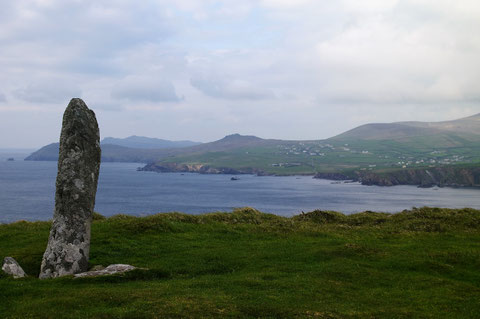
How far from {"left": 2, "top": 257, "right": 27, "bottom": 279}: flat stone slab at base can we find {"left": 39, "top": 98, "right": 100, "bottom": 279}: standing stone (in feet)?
3.22

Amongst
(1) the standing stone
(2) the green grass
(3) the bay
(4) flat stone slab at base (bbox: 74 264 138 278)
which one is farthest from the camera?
(3) the bay

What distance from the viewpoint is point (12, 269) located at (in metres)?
19.6

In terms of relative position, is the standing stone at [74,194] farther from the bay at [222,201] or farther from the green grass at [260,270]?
the bay at [222,201]

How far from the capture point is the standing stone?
816 inches

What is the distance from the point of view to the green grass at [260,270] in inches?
588

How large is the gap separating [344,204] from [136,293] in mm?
126020

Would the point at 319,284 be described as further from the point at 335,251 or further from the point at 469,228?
the point at 469,228

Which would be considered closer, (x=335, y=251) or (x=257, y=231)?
(x=335, y=251)

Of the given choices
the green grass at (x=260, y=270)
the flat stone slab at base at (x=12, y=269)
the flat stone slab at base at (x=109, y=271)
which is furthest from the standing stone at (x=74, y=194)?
the green grass at (x=260, y=270)

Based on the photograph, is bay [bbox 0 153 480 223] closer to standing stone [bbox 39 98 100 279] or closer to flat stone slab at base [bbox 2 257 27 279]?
standing stone [bbox 39 98 100 279]

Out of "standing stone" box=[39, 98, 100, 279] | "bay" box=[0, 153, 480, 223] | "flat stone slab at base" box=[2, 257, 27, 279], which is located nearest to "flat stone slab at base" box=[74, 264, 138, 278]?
"standing stone" box=[39, 98, 100, 279]

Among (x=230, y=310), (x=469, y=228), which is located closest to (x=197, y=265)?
(x=230, y=310)

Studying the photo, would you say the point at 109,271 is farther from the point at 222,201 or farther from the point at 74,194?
the point at 222,201

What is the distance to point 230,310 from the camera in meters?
14.6
